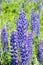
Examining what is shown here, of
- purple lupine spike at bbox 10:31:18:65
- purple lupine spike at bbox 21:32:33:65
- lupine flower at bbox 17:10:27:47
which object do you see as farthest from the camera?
purple lupine spike at bbox 10:31:18:65

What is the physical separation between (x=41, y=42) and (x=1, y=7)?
→ 16.4 ft

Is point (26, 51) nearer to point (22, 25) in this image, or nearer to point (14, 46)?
point (14, 46)

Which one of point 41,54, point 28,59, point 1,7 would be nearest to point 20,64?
point 28,59

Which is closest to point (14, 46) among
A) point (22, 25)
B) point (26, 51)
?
point (26, 51)

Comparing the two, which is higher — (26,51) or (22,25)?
(22,25)

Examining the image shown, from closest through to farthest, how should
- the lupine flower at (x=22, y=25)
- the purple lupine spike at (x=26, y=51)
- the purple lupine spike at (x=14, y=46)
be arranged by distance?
the lupine flower at (x=22, y=25) → the purple lupine spike at (x=26, y=51) → the purple lupine spike at (x=14, y=46)

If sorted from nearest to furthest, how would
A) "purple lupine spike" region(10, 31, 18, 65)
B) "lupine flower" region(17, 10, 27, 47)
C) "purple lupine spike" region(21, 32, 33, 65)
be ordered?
"lupine flower" region(17, 10, 27, 47)
"purple lupine spike" region(21, 32, 33, 65)
"purple lupine spike" region(10, 31, 18, 65)

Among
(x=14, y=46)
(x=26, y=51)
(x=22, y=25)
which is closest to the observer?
(x=22, y=25)

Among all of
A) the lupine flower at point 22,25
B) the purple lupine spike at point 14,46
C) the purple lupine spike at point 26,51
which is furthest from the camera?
the purple lupine spike at point 14,46

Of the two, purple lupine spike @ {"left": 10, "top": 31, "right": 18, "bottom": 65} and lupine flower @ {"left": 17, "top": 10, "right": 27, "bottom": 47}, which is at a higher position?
lupine flower @ {"left": 17, "top": 10, "right": 27, "bottom": 47}

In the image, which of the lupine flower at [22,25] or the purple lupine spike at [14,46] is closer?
the lupine flower at [22,25]

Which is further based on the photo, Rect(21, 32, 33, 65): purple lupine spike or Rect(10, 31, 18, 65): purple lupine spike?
Rect(10, 31, 18, 65): purple lupine spike

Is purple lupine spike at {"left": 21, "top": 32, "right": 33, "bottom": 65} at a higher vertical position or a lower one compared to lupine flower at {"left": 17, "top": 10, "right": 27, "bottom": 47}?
lower

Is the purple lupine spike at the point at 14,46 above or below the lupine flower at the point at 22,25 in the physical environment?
below
